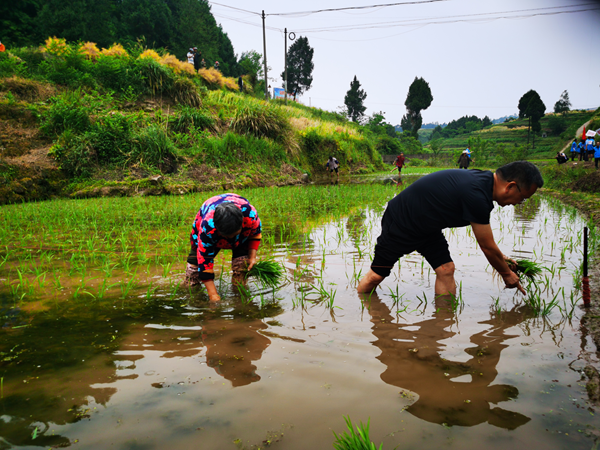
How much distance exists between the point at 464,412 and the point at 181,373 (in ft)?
4.60

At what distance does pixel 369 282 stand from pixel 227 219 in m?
1.37

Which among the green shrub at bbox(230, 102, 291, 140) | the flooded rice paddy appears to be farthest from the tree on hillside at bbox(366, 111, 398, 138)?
the flooded rice paddy

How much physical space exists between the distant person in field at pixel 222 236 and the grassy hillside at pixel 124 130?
7.49 metres

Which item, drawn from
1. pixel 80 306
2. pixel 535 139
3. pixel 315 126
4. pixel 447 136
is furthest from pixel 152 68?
pixel 447 136

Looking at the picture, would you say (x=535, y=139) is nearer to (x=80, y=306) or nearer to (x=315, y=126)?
(x=315, y=126)

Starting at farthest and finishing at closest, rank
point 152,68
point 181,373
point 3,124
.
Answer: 1. point 152,68
2. point 3,124
3. point 181,373

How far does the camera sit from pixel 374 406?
1.62m

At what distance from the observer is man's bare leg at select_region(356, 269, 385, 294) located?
3.05 metres

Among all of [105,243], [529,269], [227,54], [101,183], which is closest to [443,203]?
[529,269]

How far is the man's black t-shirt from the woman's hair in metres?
1.30

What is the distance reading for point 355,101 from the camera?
55250 millimetres

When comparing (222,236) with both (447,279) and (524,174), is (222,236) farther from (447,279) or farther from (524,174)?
(524,174)

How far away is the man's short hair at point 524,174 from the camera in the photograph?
233 centimetres

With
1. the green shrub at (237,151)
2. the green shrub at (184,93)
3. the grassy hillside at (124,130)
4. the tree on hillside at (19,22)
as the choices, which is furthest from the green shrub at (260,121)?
the tree on hillside at (19,22)
